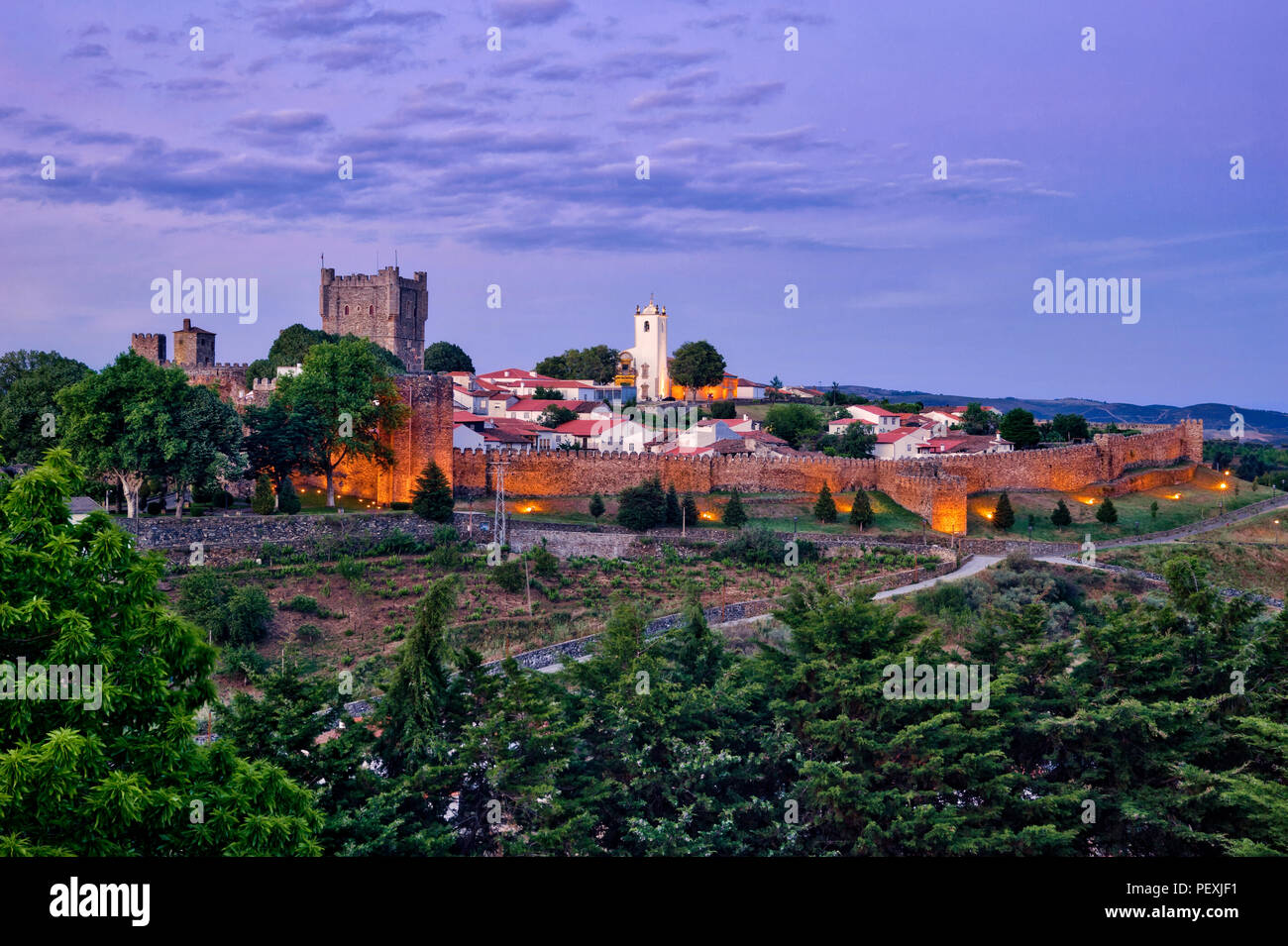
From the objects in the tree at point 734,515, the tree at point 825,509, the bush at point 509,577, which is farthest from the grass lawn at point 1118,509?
the bush at point 509,577

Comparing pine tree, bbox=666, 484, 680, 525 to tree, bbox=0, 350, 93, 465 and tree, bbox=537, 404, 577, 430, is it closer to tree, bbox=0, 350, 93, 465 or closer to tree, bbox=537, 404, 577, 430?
tree, bbox=537, 404, 577, 430

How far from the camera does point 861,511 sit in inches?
1623

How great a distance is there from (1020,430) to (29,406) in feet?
153

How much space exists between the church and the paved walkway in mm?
41903

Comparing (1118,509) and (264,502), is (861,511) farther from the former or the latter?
(264,502)

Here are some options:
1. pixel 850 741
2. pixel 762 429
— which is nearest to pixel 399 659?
pixel 850 741

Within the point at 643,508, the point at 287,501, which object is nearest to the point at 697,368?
the point at 643,508

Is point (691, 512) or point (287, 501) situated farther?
point (691, 512)

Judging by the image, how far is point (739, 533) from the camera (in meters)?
38.1

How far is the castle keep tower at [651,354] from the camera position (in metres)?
78.8

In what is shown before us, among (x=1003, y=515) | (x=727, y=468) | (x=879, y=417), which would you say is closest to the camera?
(x=1003, y=515)

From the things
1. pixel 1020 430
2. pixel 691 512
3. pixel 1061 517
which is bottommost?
pixel 1061 517

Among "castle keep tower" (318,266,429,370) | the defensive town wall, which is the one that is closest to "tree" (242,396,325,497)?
the defensive town wall
